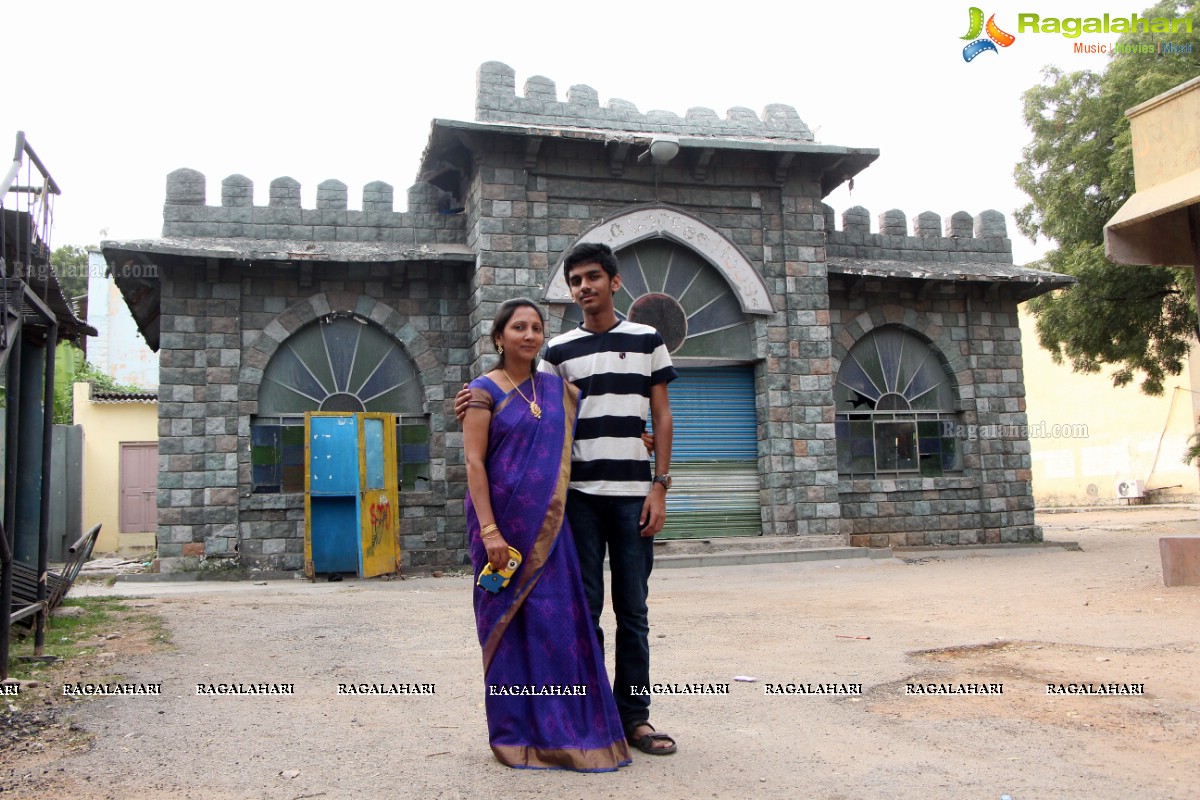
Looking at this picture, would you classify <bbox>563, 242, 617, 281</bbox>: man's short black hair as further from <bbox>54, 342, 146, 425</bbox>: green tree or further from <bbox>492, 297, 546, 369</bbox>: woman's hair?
<bbox>54, 342, 146, 425</bbox>: green tree

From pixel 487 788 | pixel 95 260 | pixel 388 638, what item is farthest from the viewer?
pixel 95 260

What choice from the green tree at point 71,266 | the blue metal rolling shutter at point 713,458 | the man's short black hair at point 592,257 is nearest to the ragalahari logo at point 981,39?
the blue metal rolling shutter at point 713,458

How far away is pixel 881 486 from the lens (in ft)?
41.5

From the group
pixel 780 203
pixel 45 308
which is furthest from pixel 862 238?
pixel 45 308

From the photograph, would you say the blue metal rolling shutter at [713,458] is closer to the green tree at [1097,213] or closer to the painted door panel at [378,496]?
the painted door panel at [378,496]

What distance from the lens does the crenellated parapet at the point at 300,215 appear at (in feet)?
36.5

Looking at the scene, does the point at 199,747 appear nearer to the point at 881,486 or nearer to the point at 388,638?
the point at 388,638

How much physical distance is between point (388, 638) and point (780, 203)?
8.04 meters

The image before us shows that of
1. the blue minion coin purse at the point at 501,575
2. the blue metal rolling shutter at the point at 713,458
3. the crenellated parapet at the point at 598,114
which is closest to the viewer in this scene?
the blue minion coin purse at the point at 501,575

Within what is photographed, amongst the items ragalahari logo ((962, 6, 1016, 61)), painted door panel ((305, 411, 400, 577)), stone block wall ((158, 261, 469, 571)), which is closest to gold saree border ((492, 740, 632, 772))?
painted door panel ((305, 411, 400, 577))

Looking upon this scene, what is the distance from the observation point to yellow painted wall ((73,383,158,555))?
55.8 feet

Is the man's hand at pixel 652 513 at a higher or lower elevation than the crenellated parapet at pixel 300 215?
lower

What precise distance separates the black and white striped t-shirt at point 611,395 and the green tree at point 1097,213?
14.8 metres

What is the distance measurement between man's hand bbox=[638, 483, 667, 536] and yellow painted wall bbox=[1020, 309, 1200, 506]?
25377 mm
